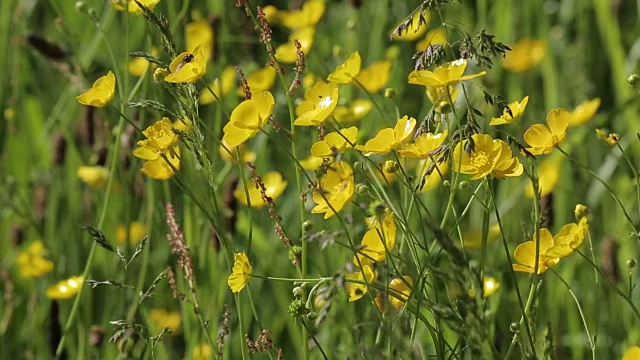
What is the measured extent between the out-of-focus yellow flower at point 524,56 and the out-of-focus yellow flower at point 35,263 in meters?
1.24

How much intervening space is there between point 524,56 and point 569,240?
5.22ft

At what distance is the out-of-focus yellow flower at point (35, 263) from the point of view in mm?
2064

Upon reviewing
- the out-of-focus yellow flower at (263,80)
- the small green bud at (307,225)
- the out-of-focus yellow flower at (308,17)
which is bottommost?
the small green bud at (307,225)

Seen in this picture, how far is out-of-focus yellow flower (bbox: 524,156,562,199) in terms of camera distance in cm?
191

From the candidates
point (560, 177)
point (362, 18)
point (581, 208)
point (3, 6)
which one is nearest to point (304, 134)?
point (362, 18)

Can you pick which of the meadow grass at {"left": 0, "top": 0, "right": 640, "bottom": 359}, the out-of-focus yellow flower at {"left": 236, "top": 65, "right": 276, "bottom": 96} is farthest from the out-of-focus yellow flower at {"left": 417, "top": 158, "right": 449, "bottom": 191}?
the out-of-focus yellow flower at {"left": 236, "top": 65, "right": 276, "bottom": 96}

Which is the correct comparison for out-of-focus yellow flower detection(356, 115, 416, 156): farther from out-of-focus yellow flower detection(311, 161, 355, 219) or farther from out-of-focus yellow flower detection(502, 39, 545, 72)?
out-of-focus yellow flower detection(502, 39, 545, 72)

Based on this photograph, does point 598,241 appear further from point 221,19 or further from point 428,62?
point 428,62

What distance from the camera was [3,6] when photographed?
2518 millimetres

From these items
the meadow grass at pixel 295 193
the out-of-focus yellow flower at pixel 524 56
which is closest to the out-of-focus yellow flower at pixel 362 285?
the meadow grass at pixel 295 193

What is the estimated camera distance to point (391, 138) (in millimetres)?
1216

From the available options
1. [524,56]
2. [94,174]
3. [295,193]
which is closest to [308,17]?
[295,193]

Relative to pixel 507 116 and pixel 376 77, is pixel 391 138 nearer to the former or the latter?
pixel 507 116

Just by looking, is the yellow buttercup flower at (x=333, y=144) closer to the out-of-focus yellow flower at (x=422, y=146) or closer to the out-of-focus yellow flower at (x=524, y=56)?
the out-of-focus yellow flower at (x=422, y=146)
